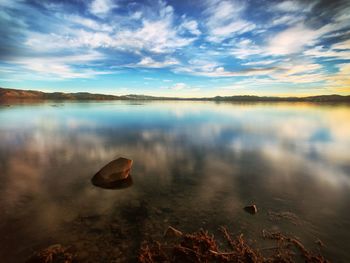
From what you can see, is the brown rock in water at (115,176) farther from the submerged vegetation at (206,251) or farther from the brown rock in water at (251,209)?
the brown rock in water at (251,209)

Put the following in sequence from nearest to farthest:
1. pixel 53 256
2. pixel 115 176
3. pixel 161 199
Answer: pixel 53 256 → pixel 161 199 → pixel 115 176

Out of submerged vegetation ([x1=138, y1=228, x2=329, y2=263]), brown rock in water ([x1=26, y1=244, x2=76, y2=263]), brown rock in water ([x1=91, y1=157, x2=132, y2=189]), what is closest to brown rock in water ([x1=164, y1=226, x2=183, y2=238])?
submerged vegetation ([x1=138, y1=228, x2=329, y2=263])

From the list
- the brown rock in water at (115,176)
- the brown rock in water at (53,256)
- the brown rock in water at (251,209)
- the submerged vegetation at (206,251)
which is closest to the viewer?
the brown rock in water at (53,256)

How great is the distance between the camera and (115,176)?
14.7 m

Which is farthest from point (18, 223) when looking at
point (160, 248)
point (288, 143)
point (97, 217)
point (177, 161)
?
point (288, 143)

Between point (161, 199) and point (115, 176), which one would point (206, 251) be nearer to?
point (161, 199)

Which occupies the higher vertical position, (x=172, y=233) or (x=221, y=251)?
(x=172, y=233)

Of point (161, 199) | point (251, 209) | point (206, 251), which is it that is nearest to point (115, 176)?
point (161, 199)

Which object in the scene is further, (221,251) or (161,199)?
(161,199)

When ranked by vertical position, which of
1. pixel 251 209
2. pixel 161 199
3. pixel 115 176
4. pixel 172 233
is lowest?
pixel 161 199

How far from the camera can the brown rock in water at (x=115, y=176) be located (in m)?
14.2

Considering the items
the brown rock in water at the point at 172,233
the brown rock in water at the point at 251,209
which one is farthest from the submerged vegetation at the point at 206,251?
the brown rock in water at the point at 251,209

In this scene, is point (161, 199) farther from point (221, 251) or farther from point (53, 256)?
point (53, 256)

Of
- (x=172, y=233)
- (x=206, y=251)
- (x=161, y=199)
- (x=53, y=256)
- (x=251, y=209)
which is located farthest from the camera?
(x=161, y=199)
